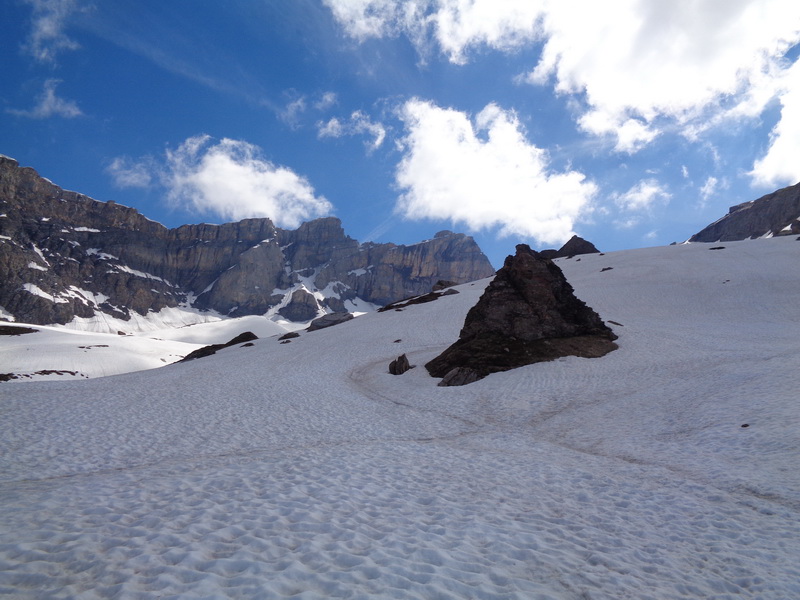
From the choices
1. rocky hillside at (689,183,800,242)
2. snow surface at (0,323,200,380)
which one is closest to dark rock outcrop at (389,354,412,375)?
snow surface at (0,323,200,380)

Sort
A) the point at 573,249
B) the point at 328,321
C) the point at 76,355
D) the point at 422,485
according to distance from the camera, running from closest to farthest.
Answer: the point at 422,485
the point at 76,355
the point at 328,321
the point at 573,249

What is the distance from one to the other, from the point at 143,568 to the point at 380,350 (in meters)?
32.1

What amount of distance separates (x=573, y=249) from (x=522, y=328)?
82758mm

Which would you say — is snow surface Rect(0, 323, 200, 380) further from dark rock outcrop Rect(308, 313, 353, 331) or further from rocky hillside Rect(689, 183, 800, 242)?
rocky hillside Rect(689, 183, 800, 242)

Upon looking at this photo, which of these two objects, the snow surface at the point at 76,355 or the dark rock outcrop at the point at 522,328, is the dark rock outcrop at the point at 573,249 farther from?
the snow surface at the point at 76,355

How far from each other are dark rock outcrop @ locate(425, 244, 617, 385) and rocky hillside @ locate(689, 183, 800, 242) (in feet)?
495

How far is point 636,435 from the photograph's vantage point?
1404cm

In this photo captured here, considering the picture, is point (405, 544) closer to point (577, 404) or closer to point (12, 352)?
point (577, 404)

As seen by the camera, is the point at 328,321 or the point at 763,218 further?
the point at 763,218

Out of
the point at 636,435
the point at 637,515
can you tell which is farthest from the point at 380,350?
the point at 637,515

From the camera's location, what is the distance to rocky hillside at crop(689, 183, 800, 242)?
5541 inches

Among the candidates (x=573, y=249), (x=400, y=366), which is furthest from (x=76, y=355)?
(x=573, y=249)

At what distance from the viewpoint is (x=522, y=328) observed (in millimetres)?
29266

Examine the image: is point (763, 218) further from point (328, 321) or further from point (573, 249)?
point (328, 321)
